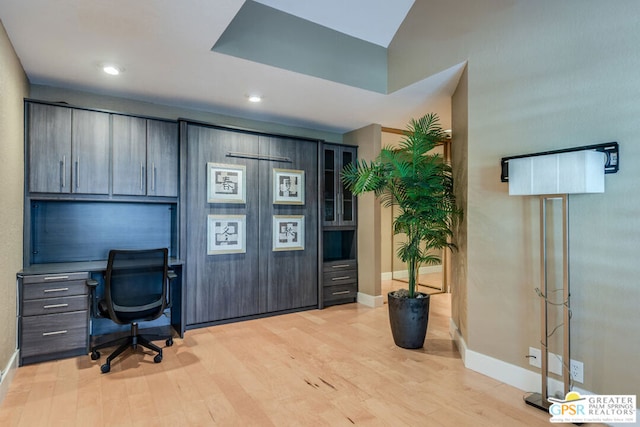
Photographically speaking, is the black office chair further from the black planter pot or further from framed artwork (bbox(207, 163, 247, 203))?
the black planter pot

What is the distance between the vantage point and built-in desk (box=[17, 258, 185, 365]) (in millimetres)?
2793

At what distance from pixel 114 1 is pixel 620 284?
3467 millimetres

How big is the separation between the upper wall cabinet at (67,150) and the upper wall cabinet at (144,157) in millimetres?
111

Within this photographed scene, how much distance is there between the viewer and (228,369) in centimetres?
277

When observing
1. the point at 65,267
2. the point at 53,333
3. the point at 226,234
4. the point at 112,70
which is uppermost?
the point at 112,70

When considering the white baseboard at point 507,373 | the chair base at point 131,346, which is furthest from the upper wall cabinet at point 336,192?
the chair base at point 131,346

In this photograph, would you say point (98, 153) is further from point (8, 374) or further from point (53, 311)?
point (8, 374)

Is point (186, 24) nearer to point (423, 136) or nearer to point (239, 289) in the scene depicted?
point (423, 136)

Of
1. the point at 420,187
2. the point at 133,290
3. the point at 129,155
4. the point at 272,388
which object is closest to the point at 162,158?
the point at 129,155

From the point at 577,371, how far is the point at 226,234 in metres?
3.32

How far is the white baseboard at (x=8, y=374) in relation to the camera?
2281 mm

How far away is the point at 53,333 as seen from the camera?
2887 mm

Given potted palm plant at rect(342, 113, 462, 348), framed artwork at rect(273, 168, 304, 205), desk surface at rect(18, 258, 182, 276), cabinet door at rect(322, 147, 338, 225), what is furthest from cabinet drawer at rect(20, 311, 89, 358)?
cabinet door at rect(322, 147, 338, 225)

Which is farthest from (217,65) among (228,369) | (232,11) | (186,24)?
(228,369)
